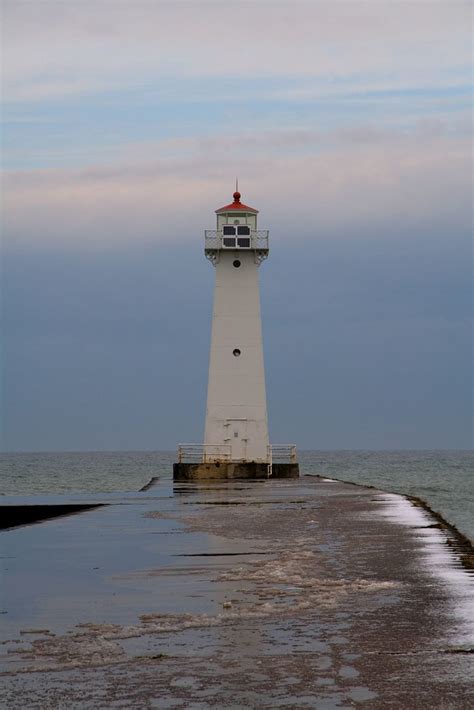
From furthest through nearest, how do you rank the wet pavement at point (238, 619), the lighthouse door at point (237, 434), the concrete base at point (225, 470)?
the lighthouse door at point (237, 434) < the concrete base at point (225, 470) < the wet pavement at point (238, 619)

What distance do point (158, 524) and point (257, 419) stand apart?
20788mm

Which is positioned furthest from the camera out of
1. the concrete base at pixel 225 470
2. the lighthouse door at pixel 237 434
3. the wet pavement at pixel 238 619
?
the lighthouse door at pixel 237 434

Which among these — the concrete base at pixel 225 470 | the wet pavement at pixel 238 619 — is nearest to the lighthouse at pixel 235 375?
the concrete base at pixel 225 470

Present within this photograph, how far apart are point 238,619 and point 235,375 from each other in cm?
3208

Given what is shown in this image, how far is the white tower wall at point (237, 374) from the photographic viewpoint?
136 ft

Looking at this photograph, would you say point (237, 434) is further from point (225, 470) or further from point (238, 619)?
point (238, 619)

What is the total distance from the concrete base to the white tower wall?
0.48 m

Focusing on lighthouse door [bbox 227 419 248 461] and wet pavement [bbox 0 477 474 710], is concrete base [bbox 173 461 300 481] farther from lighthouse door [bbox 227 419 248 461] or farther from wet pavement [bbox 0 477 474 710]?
wet pavement [bbox 0 477 474 710]

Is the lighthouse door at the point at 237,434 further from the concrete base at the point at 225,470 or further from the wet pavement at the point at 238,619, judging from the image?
the wet pavement at the point at 238,619

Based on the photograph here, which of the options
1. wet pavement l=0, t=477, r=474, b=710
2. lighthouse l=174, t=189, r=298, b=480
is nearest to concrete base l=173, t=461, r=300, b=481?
lighthouse l=174, t=189, r=298, b=480

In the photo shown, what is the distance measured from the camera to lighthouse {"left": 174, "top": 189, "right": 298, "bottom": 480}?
41531 mm

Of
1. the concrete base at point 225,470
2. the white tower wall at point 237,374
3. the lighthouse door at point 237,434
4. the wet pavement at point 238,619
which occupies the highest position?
the white tower wall at point 237,374

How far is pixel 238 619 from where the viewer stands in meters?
9.70

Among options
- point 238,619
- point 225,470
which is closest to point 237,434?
point 225,470
